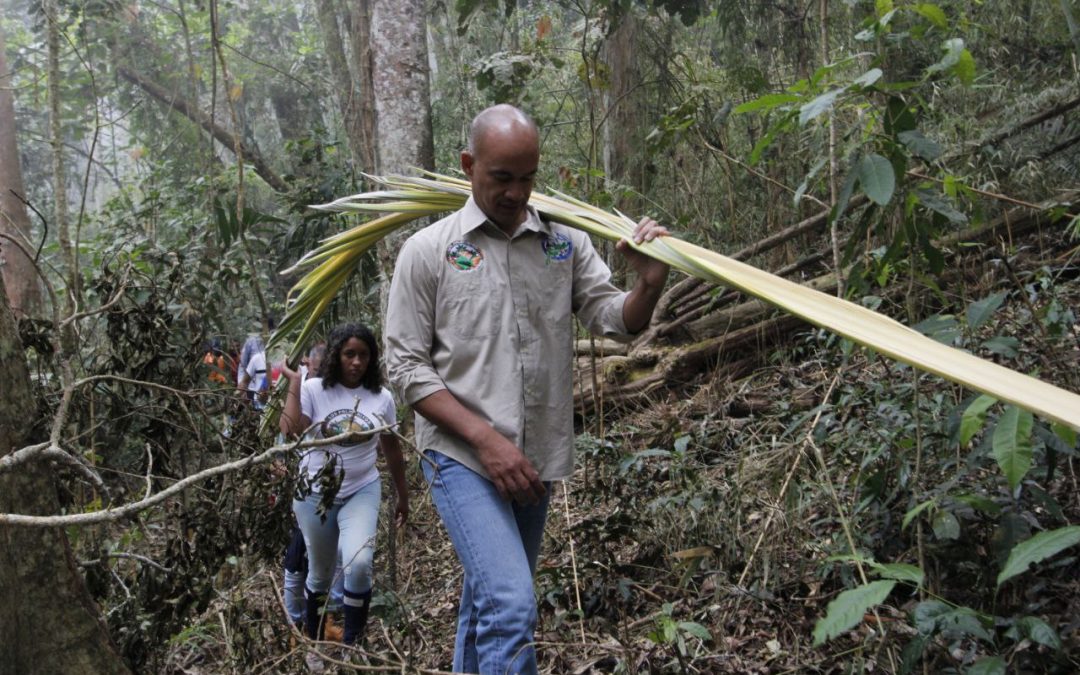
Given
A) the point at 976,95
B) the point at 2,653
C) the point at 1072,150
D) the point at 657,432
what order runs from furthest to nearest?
1. the point at 976,95
2. the point at 1072,150
3. the point at 657,432
4. the point at 2,653

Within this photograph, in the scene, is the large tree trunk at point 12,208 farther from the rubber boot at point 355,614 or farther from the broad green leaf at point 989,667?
the broad green leaf at point 989,667

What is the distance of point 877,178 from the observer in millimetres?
2727

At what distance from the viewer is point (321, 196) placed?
25.5ft

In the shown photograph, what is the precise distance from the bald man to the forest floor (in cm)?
42

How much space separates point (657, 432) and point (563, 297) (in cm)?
285

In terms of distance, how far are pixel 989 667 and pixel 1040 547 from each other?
36 centimetres

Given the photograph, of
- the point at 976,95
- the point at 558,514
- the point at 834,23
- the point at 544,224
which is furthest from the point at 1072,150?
the point at 544,224

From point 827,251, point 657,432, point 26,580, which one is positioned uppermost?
point 827,251

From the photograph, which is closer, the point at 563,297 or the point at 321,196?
the point at 563,297

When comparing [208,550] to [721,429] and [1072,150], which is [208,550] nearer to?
[721,429]

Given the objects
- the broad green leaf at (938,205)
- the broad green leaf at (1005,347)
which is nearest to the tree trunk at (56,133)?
the broad green leaf at (938,205)

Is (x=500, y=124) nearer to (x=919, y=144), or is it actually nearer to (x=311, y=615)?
(x=919, y=144)

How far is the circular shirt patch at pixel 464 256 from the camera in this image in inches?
105

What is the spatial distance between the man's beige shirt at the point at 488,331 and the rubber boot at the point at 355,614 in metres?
1.79
